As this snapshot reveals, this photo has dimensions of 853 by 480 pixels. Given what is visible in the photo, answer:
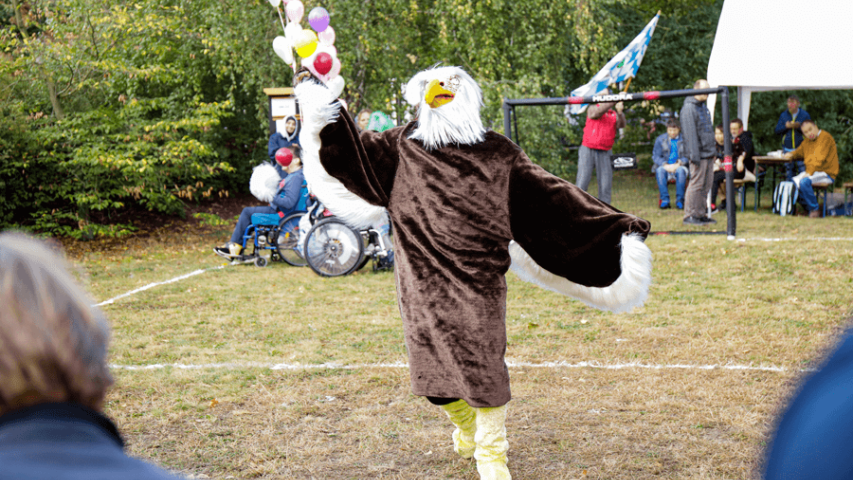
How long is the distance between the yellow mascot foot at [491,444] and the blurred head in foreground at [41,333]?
255cm

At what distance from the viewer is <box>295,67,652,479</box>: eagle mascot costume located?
11.4 feet

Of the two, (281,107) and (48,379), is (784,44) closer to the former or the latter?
(281,107)

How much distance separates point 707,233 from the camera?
1040 cm

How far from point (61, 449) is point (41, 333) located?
155 millimetres

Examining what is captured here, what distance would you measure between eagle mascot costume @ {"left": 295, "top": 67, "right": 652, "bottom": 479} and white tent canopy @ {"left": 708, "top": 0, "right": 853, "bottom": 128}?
26.6 ft

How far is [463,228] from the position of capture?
11.6 feet

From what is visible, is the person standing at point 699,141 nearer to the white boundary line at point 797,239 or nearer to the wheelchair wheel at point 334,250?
the white boundary line at point 797,239

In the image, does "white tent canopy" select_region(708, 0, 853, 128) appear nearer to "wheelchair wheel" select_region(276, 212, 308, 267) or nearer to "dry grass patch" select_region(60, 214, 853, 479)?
"dry grass patch" select_region(60, 214, 853, 479)

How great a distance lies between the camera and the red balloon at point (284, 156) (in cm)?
953

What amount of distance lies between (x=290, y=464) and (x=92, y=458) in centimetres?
296

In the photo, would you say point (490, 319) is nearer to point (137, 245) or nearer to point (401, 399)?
point (401, 399)

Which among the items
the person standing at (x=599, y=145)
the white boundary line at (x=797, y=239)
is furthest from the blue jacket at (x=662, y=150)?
the white boundary line at (x=797, y=239)

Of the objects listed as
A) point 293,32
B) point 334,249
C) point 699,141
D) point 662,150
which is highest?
point 293,32

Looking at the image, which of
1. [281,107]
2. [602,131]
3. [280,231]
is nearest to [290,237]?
[280,231]
